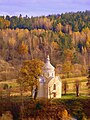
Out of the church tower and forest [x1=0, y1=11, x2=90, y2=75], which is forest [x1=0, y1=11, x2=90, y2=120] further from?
the church tower

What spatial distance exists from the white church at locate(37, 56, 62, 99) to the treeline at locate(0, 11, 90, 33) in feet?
153

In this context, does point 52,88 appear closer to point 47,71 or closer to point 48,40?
point 47,71

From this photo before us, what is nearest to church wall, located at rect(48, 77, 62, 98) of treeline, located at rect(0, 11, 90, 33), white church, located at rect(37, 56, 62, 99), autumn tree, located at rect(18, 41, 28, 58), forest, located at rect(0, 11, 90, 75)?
white church, located at rect(37, 56, 62, 99)

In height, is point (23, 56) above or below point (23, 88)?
above

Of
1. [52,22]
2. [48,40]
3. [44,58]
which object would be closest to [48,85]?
[44,58]

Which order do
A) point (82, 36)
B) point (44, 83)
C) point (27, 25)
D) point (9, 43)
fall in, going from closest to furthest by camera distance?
1. point (44, 83)
2. point (9, 43)
3. point (82, 36)
4. point (27, 25)

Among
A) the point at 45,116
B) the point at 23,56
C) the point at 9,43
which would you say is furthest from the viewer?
the point at 9,43

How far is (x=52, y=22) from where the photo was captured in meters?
94.8

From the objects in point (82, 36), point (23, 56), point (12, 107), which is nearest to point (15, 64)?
point (23, 56)

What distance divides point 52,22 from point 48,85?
55505 mm

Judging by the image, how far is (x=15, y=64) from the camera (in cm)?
6506

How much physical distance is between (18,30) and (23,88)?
4429 centimetres

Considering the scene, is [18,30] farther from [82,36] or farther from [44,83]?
[44,83]

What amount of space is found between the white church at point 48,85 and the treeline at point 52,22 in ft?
153
